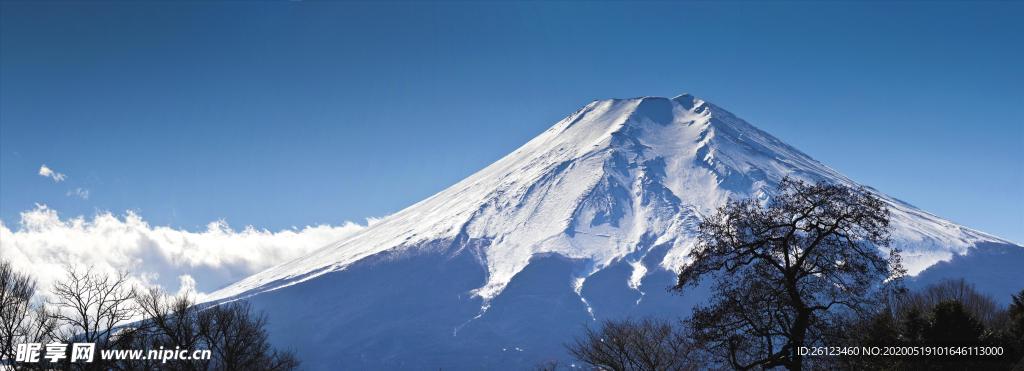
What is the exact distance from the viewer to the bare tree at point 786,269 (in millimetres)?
13984

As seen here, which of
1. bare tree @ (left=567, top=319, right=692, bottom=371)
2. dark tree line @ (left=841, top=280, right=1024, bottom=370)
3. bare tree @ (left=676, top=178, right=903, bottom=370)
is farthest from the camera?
bare tree @ (left=567, top=319, right=692, bottom=371)

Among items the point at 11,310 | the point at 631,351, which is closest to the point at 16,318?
the point at 11,310

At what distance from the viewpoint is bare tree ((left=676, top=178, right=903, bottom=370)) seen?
1398cm

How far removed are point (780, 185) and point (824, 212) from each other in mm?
1176

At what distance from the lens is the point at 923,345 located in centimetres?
1864

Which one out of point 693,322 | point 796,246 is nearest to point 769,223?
point 796,246

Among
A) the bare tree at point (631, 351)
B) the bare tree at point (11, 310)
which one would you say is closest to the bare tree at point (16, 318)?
the bare tree at point (11, 310)

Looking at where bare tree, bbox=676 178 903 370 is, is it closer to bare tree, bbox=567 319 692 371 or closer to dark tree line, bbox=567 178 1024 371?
dark tree line, bbox=567 178 1024 371

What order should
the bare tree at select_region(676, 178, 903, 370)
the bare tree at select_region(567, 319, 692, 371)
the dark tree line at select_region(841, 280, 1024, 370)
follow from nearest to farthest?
the bare tree at select_region(676, 178, 903, 370), the dark tree line at select_region(841, 280, 1024, 370), the bare tree at select_region(567, 319, 692, 371)

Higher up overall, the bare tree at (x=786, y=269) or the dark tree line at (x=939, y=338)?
the bare tree at (x=786, y=269)

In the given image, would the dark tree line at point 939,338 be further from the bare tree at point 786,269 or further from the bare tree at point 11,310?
the bare tree at point 11,310

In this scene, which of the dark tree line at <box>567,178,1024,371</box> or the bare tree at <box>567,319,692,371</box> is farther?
the bare tree at <box>567,319,692,371</box>

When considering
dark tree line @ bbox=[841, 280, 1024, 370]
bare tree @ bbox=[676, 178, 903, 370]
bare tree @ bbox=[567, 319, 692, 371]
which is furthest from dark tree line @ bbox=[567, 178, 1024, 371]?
bare tree @ bbox=[567, 319, 692, 371]

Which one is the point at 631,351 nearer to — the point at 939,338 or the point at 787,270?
the point at 939,338
